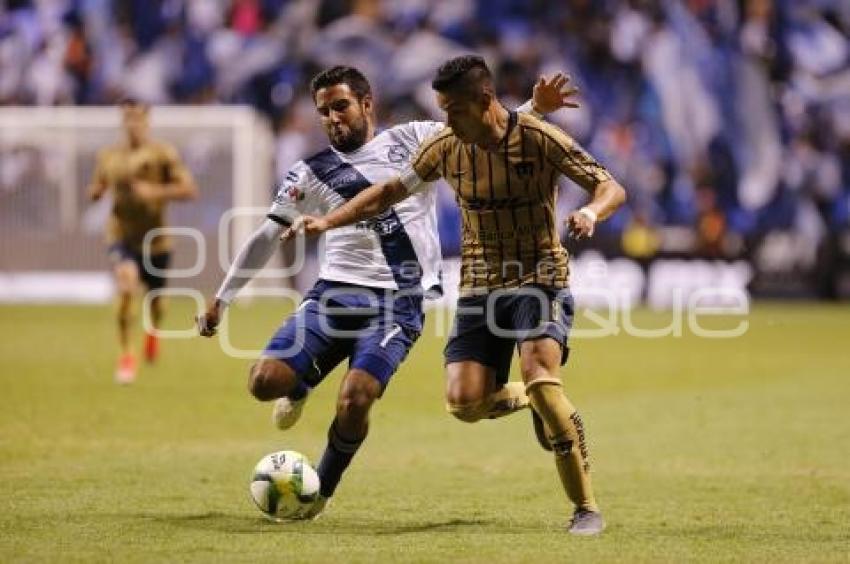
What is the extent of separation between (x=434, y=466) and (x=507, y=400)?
2.23m

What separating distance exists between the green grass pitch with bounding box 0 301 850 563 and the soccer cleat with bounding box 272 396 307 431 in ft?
1.59

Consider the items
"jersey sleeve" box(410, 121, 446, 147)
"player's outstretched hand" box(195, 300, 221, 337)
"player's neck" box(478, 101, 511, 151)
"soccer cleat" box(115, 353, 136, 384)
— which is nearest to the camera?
"player's neck" box(478, 101, 511, 151)

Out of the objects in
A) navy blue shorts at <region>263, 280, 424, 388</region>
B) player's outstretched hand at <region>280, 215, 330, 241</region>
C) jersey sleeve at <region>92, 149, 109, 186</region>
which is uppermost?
player's outstretched hand at <region>280, 215, 330, 241</region>

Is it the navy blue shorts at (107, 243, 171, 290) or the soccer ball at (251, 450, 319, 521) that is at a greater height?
the soccer ball at (251, 450, 319, 521)

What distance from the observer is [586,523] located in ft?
25.2

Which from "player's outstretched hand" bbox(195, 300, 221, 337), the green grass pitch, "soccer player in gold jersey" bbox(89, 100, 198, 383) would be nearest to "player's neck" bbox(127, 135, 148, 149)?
"soccer player in gold jersey" bbox(89, 100, 198, 383)

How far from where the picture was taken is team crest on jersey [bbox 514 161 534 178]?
7777 mm

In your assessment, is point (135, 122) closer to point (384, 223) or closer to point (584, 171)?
point (384, 223)

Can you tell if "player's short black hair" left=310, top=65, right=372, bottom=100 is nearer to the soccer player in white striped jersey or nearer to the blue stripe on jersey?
the soccer player in white striped jersey

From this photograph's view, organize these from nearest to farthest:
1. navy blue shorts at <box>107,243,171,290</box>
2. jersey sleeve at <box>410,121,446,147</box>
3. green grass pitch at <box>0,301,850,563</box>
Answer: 1. green grass pitch at <box>0,301,850,563</box>
2. jersey sleeve at <box>410,121,446,147</box>
3. navy blue shorts at <box>107,243,171,290</box>

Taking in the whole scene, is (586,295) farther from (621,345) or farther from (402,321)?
(402,321)

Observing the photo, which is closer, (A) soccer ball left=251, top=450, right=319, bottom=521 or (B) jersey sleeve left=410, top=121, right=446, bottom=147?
(A) soccer ball left=251, top=450, right=319, bottom=521

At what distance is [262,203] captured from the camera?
2703cm

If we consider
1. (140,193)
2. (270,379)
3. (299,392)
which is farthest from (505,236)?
(140,193)
